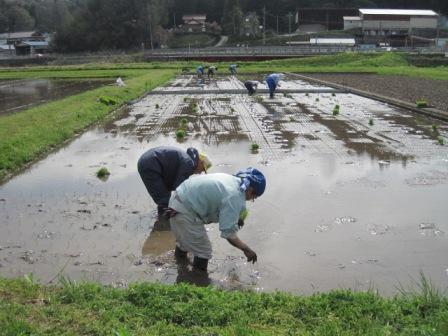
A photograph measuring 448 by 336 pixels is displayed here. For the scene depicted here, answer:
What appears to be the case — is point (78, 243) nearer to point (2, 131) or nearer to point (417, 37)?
point (2, 131)

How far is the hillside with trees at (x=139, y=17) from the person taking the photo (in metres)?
87.0

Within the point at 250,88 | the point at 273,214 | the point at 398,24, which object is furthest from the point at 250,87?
the point at 398,24

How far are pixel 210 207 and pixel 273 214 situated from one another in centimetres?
207

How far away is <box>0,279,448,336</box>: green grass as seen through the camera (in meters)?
3.32

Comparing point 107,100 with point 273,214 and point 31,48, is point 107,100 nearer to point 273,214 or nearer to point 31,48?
point 273,214

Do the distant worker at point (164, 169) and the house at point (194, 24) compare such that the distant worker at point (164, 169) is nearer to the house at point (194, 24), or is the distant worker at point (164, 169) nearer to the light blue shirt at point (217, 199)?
the light blue shirt at point (217, 199)

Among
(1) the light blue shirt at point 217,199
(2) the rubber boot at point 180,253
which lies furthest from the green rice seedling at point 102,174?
(1) the light blue shirt at point 217,199

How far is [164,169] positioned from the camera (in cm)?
617

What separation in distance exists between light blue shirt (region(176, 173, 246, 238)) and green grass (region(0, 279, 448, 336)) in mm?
658

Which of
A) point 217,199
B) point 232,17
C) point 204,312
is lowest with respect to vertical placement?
point 204,312

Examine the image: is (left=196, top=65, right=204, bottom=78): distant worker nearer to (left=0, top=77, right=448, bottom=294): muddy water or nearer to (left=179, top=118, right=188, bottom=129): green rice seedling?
(left=179, top=118, right=188, bottom=129): green rice seedling

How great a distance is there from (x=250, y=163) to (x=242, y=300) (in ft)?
18.6

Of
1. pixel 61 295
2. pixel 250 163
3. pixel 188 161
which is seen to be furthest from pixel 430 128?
pixel 61 295

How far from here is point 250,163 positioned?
9.33 metres
